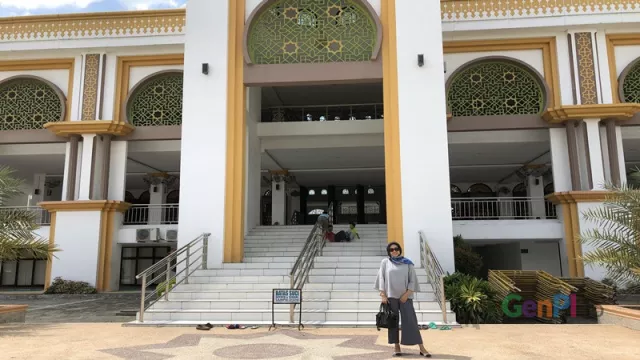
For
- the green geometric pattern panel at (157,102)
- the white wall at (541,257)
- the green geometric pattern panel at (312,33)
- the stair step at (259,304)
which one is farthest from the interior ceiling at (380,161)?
the stair step at (259,304)

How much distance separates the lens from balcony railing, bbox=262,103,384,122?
1703cm

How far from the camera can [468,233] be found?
14508 millimetres

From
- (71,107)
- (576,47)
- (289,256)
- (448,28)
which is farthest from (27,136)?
(576,47)

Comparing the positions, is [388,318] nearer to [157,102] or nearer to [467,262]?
[467,262]

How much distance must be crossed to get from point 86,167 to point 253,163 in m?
5.35

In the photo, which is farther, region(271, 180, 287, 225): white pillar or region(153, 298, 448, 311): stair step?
region(271, 180, 287, 225): white pillar

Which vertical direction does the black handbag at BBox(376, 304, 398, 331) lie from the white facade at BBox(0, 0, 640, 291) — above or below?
below

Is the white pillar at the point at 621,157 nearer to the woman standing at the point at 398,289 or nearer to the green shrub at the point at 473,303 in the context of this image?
the green shrub at the point at 473,303

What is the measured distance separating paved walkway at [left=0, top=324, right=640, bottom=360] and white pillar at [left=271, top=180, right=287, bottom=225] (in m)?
11.7

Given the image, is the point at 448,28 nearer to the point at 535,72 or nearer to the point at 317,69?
the point at 535,72

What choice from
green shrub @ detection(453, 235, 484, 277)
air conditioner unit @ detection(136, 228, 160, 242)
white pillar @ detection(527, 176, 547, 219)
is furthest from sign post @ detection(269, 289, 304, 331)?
white pillar @ detection(527, 176, 547, 219)

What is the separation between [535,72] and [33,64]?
15695mm

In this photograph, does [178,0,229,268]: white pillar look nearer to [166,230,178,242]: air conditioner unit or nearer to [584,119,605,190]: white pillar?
[166,230,178,242]: air conditioner unit

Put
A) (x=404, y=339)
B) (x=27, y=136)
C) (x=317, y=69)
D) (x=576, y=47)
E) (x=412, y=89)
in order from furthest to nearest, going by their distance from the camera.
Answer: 1. (x=27, y=136)
2. (x=576, y=47)
3. (x=317, y=69)
4. (x=412, y=89)
5. (x=404, y=339)
